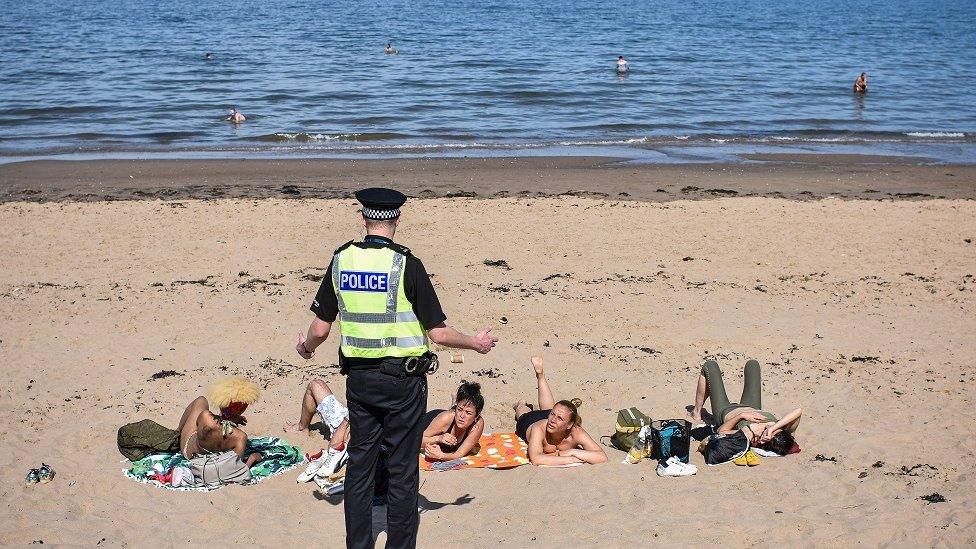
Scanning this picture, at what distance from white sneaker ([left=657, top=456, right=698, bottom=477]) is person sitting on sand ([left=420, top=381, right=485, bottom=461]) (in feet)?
4.59

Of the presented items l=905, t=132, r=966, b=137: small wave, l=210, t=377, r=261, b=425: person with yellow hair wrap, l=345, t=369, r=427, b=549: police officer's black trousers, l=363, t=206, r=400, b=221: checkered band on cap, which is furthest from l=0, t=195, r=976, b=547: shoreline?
l=905, t=132, r=966, b=137: small wave

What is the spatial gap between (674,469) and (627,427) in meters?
0.56

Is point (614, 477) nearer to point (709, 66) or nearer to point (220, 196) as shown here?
point (220, 196)

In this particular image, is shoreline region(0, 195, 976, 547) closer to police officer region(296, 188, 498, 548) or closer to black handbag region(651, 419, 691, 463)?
black handbag region(651, 419, 691, 463)

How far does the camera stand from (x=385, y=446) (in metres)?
5.66

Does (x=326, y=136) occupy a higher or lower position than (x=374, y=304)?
lower

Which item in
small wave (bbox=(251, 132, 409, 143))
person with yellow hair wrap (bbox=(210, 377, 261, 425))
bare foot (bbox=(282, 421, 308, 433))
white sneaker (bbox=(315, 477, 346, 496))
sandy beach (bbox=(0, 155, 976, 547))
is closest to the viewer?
sandy beach (bbox=(0, 155, 976, 547))

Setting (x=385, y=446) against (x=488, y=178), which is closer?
(x=385, y=446)

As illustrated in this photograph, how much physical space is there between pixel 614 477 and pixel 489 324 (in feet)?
10.7

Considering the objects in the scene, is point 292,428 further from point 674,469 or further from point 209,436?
point 674,469

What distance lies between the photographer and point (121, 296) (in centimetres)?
1088

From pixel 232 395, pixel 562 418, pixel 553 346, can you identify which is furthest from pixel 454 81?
pixel 232 395

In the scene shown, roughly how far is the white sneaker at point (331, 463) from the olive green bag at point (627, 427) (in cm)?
216

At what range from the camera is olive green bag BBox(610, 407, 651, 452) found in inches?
304
